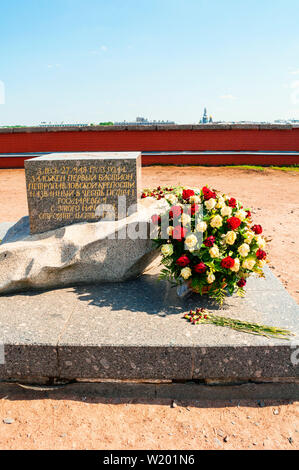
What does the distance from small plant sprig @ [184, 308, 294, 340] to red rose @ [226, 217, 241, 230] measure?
724mm

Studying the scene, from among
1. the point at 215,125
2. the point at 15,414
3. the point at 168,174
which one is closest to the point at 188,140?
the point at 215,125

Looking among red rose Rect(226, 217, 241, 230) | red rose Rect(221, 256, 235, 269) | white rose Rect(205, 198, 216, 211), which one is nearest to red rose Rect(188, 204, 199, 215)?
white rose Rect(205, 198, 216, 211)

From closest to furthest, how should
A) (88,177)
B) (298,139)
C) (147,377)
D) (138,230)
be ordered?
(147,377), (138,230), (88,177), (298,139)

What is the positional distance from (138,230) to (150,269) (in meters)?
0.62

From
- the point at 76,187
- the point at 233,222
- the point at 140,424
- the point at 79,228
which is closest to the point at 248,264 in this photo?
the point at 233,222

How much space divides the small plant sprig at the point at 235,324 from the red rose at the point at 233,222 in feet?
2.38

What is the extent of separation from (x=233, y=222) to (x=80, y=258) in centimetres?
146

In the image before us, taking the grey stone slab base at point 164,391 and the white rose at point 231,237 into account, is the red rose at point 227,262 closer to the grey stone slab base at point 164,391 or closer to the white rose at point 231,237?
the white rose at point 231,237

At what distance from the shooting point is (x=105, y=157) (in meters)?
3.99

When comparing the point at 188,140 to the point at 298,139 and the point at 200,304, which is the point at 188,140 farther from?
the point at 200,304

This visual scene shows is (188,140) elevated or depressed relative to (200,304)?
elevated

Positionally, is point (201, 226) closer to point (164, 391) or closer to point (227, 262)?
point (227, 262)

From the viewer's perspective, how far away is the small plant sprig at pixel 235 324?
8.98ft

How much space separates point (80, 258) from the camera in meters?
Result: 3.51
